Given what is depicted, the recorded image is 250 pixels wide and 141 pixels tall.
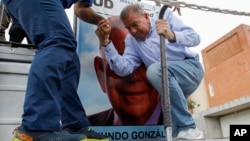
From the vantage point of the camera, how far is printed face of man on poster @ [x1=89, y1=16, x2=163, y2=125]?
1603 millimetres

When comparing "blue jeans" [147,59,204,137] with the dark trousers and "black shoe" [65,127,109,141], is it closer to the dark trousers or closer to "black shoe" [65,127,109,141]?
"black shoe" [65,127,109,141]

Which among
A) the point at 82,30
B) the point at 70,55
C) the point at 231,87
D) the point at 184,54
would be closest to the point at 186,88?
the point at 184,54

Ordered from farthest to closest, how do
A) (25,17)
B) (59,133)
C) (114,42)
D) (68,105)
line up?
(114,42) < (68,105) < (25,17) < (59,133)

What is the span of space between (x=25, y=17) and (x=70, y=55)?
164 mm

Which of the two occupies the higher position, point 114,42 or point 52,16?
point 114,42

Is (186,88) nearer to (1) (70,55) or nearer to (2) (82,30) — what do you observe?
(2) (82,30)

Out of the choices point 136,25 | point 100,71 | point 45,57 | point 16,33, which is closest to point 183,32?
point 136,25

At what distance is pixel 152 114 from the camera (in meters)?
1.69

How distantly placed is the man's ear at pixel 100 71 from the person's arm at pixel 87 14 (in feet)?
0.72

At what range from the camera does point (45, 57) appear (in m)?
0.72

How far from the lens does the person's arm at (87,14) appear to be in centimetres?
149

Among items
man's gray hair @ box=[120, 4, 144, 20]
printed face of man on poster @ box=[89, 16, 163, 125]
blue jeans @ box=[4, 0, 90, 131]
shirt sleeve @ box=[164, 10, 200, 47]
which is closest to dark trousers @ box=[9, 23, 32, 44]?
printed face of man on poster @ box=[89, 16, 163, 125]

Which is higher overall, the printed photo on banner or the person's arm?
the person's arm

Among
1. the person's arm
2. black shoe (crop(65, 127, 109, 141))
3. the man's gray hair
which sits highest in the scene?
the man's gray hair
